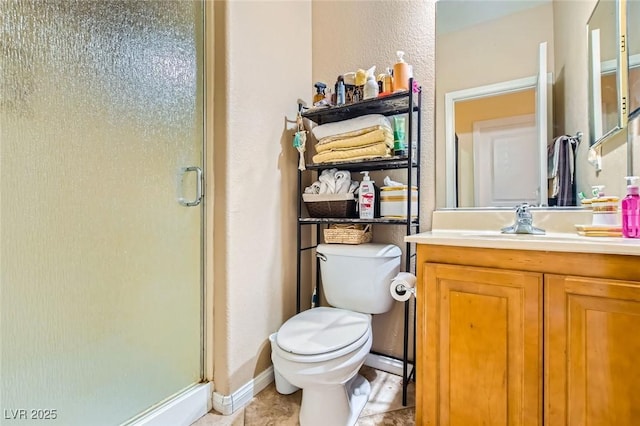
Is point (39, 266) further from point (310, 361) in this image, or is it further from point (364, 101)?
point (364, 101)

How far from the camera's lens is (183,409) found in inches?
47.6

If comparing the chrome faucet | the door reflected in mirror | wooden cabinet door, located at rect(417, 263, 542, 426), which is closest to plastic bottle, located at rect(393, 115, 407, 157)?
the chrome faucet

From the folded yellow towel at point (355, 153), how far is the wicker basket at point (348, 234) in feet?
1.18

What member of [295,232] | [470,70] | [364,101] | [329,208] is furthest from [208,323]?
[470,70]

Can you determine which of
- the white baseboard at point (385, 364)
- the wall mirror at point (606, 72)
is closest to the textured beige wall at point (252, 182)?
the white baseboard at point (385, 364)

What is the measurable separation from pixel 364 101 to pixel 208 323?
129cm

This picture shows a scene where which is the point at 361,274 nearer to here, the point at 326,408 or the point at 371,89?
the point at 326,408

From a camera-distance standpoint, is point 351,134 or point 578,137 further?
point 351,134

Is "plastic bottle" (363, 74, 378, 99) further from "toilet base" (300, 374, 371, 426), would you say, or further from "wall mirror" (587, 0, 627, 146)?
"toilet base" (300, 374, 371, 426)

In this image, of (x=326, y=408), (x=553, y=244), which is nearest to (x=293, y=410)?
(x=326, y=408)

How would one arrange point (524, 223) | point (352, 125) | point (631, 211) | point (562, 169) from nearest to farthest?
1. point (631, 211)
2. point (524, 223)
3. point (562, 169)
4. point (352, 125)

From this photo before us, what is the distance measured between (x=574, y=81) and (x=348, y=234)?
1191mm

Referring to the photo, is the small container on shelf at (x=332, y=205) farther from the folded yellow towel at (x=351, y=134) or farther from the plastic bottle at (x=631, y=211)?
the plastic bottle at (x=631, y=211)

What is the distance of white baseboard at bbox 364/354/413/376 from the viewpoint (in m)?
1.58
